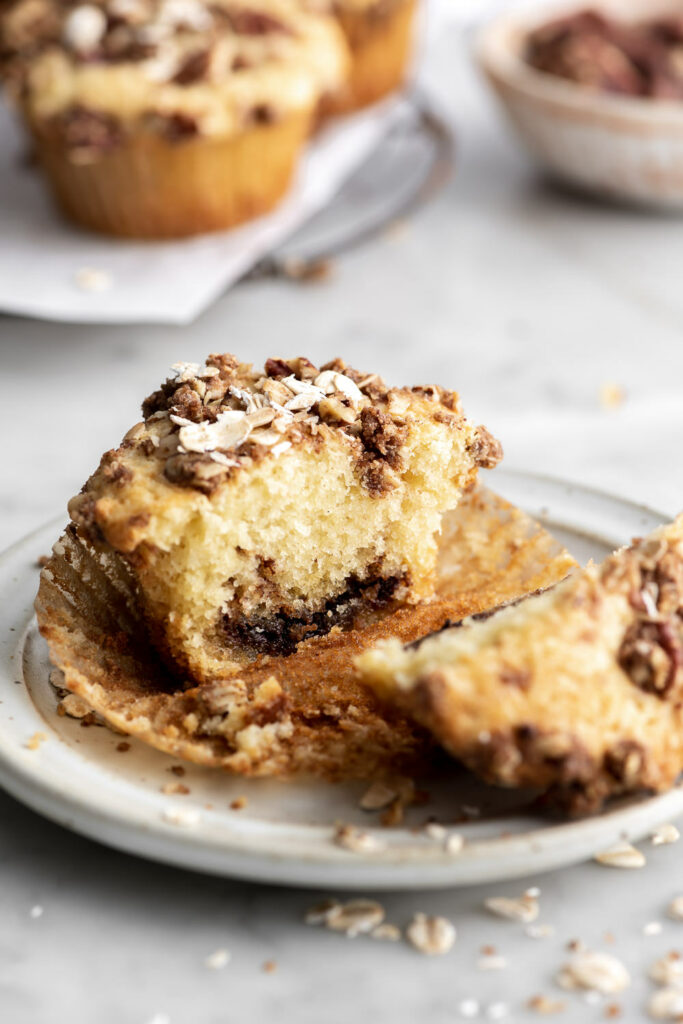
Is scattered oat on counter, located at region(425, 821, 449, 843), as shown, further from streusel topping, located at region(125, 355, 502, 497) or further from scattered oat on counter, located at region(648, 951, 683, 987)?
streusel topping, located at region(125, 355, 502, 497)

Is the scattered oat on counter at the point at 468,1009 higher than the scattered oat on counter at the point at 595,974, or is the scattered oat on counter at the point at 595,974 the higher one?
the scattered oat on counter at the point at 468,1009

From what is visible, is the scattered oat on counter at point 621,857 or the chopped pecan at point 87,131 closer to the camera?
the scattered oat on counter at point 621,857

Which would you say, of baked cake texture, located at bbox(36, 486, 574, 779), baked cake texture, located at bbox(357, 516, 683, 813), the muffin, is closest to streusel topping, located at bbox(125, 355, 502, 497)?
baked cake texture, located at bbox(36, 486, 574, 779)

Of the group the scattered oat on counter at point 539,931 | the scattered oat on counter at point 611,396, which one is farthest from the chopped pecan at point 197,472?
the scattered oat on counter at point 611,396

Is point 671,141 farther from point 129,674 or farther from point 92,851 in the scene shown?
point 92,851

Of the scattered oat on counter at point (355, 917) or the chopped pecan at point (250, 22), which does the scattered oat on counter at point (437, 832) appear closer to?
the scattered oat on counter at point (355, 917)

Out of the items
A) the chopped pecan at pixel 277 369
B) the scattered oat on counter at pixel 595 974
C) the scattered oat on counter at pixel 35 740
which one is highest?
the chopped pecan at pixel 277 369

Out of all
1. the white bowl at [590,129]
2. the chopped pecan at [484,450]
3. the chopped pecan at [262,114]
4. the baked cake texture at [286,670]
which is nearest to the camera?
the baked cake texture at [286,670]
